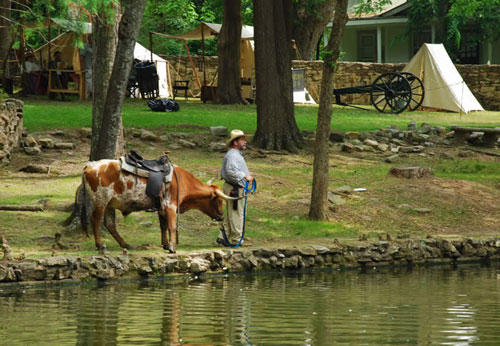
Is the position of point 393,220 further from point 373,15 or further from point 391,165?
point 373,15

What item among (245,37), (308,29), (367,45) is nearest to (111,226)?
(245,37)

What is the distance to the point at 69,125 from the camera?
22281mm

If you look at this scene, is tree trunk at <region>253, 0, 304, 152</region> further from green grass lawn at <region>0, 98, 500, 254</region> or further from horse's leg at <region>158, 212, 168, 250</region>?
horse's leg at <region>158, 212, 168, 250</region>

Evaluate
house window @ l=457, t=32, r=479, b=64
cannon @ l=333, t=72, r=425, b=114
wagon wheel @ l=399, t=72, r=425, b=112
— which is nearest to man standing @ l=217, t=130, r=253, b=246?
cannon @ l=333, t=72, r=425, b=114

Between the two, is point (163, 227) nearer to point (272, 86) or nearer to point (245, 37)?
point (272, 86)

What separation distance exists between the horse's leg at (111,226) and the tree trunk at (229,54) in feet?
55.1

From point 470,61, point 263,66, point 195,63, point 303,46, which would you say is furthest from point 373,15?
point 263,66

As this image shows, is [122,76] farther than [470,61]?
No

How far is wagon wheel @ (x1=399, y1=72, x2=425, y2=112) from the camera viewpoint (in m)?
30.9

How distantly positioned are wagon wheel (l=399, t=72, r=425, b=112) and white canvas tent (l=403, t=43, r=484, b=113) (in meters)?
0.28

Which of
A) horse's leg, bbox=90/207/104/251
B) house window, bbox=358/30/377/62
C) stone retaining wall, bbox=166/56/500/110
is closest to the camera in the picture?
horse's leg, bbox=90/207/104/251

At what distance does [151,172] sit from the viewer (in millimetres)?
13234

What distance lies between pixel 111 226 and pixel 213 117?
12318 millimetres

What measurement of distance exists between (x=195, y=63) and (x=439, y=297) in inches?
1013
